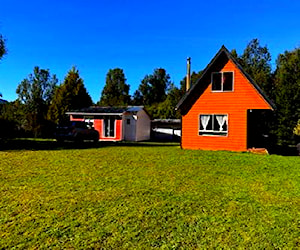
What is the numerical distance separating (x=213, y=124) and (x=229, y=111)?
4.14 feet

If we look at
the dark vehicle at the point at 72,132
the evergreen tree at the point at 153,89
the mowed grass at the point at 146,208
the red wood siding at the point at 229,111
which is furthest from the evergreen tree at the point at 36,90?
the mowed grass at the point at 146,208

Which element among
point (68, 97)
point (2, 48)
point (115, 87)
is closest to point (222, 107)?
point (2, 48)

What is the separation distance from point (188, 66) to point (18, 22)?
12092 millimetres

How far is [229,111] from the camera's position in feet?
55.0

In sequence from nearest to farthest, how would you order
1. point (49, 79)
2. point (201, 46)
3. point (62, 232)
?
point (62, 232) → point (201, 46) → point (49, 79)

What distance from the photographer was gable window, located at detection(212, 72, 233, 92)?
55.9 feet

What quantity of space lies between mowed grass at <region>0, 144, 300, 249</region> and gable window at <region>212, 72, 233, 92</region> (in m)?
8.51

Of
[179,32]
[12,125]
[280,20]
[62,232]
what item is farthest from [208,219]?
[12,125]

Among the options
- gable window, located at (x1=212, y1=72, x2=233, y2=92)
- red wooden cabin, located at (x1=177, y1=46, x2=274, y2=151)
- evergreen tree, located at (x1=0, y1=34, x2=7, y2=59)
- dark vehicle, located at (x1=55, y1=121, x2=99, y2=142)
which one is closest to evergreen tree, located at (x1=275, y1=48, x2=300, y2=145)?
red wooden cabin, located at (x1=177, y1=46, x2=274, y2=151)

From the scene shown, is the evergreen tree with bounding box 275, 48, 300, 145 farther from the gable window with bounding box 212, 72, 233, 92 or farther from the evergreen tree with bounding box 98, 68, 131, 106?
the evergreen tree with bounding box 98, 68, 131, 106

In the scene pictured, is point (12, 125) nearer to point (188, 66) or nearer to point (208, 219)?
point (188, 66)

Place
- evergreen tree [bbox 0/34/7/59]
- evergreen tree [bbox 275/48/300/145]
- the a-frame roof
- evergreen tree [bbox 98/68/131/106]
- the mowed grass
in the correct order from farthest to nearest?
evergreen tree [bbox 98/68/131/106]
evergreen tree [bbox 275/48/300/145]
evergreen tree [bbox 0/34/7/59]
the a-frame roof
the mowed grass

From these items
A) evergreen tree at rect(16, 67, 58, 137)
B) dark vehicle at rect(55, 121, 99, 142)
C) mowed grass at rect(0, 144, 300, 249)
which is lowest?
mowed grass at rect(0, 144, 300, 249)

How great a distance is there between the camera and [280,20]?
17234 mm
